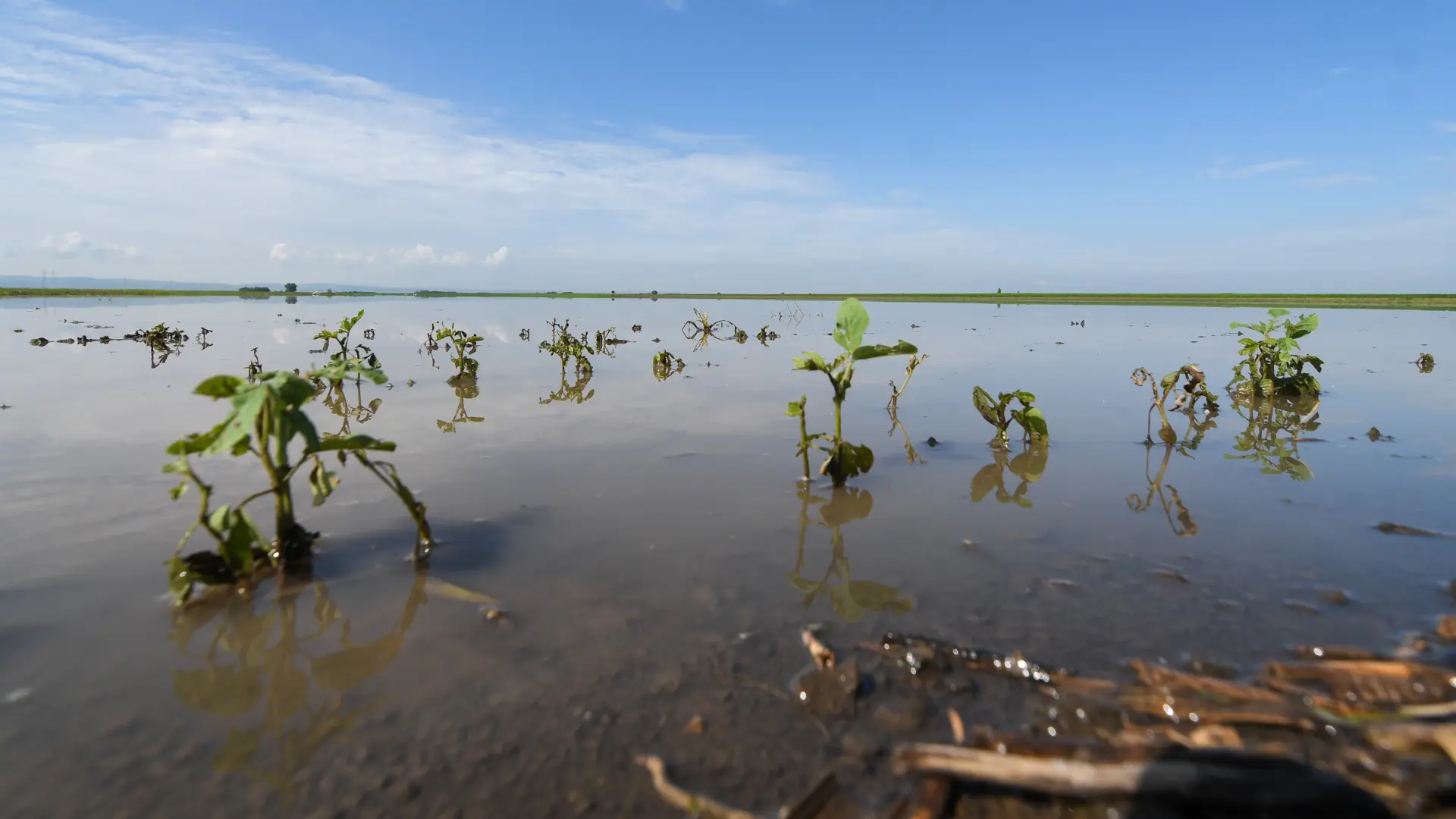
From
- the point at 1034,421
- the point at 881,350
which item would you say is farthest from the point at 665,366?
the point at 881,350

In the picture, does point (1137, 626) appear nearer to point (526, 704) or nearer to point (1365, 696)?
point (1365, 696)

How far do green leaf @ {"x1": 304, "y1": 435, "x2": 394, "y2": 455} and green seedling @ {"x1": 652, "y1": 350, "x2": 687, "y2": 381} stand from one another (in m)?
10.9

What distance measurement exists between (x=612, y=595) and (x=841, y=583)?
4.82ft

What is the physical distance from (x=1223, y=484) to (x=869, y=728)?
5807 mm

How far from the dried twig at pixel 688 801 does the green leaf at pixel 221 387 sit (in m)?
3.57

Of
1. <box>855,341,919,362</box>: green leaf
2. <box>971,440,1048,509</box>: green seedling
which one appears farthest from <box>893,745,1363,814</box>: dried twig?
<box>855,341,919,362</box>: green leaf

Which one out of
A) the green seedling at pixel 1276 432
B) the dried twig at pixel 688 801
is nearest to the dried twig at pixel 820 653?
the dried twig at pixel 688 801

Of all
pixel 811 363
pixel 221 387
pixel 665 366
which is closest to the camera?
pixel 221 387

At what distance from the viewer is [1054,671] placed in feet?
10.6

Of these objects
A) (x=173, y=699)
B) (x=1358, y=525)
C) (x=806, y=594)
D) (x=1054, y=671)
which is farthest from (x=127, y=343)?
(x=1358, y=525)

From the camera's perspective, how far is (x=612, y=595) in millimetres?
4246

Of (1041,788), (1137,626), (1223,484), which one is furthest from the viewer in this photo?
(1223,484)

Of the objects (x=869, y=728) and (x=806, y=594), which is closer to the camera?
(x=869, y=728)

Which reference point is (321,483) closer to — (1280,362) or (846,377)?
(846,377)
